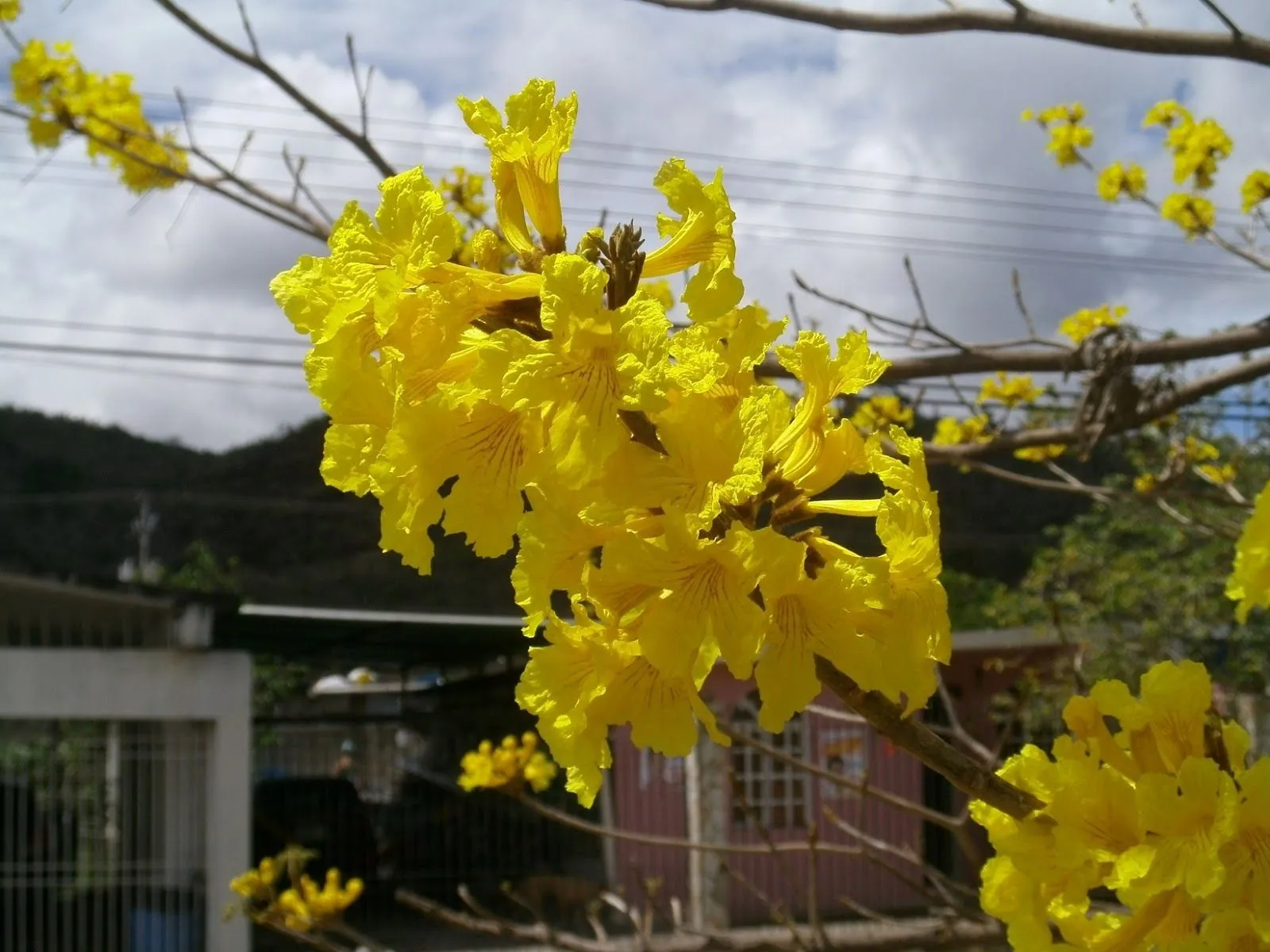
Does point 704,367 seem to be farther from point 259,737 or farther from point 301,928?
point 259,737

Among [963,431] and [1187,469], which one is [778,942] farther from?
[963,431]

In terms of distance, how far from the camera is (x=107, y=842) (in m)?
9.75

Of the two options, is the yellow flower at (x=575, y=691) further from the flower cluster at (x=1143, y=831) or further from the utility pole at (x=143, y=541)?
the utility pole at (x=143, y=541)

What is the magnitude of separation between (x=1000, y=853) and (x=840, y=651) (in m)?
0.46

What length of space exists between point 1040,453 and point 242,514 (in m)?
27.5

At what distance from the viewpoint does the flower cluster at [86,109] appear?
12.3 ft

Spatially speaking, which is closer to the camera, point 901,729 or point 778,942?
point 901,729

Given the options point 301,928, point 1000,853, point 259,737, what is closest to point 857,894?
point 259,737

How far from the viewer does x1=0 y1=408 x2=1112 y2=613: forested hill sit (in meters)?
25.9

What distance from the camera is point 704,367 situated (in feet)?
2.52

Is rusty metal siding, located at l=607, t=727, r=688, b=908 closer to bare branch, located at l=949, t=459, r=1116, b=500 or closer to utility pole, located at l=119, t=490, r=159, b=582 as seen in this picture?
bare branch, located at l=949, t=459, r=1116, b=500

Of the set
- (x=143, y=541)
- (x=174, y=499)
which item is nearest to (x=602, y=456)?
(x=143, y=541)

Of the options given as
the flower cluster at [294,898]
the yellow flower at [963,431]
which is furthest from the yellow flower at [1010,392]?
the flower cluster at [294,898]

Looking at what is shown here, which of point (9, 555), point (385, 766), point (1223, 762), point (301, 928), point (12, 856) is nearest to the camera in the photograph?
point (1223, 762)
